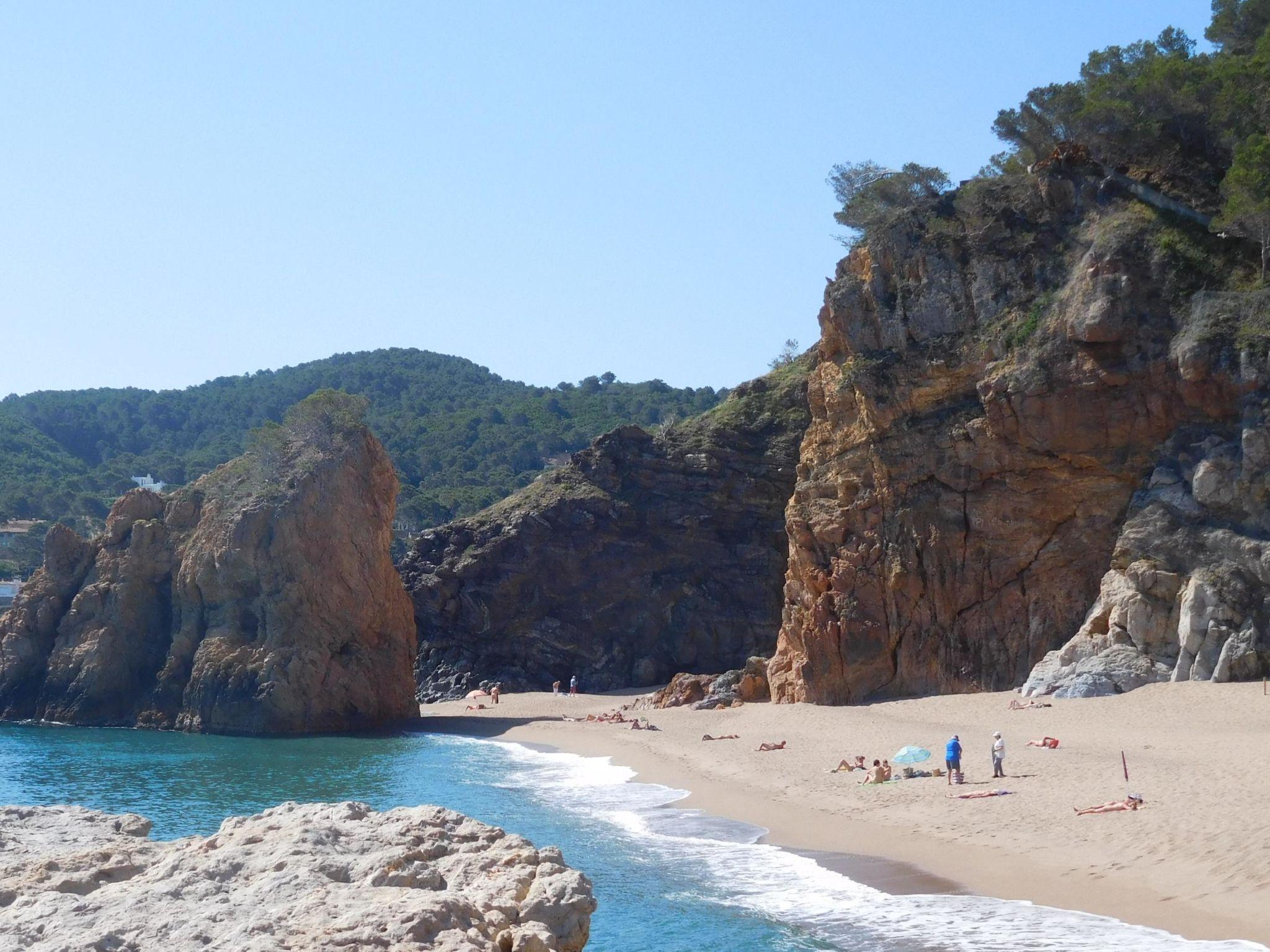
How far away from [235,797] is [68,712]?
→ 22567 mm

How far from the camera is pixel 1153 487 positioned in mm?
30938

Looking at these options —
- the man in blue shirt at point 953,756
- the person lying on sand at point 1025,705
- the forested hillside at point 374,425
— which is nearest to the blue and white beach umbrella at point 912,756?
the man in blue shirt at point 953,756

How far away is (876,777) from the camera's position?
23.1 meters

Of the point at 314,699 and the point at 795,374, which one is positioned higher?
the point at 795,374

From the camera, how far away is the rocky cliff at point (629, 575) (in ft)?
181

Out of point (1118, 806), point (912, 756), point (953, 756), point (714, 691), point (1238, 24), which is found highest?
point (1238, 24)

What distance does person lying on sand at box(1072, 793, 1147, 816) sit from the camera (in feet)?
56.0

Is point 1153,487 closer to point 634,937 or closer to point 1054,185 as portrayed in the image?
point 1054,185

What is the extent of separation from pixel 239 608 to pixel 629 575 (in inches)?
746

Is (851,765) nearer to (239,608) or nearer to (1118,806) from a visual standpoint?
(1118,806)

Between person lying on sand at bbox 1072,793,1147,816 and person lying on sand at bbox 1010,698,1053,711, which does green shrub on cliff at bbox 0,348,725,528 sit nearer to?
person lying on sand at bbox 1010,698,1053,711

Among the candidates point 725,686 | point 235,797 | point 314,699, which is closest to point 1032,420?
point 725,686

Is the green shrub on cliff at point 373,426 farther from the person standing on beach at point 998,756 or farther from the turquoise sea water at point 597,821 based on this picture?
the person standing on beach at point 998,756

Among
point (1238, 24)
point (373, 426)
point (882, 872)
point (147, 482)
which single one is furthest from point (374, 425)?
point (882, 872)
